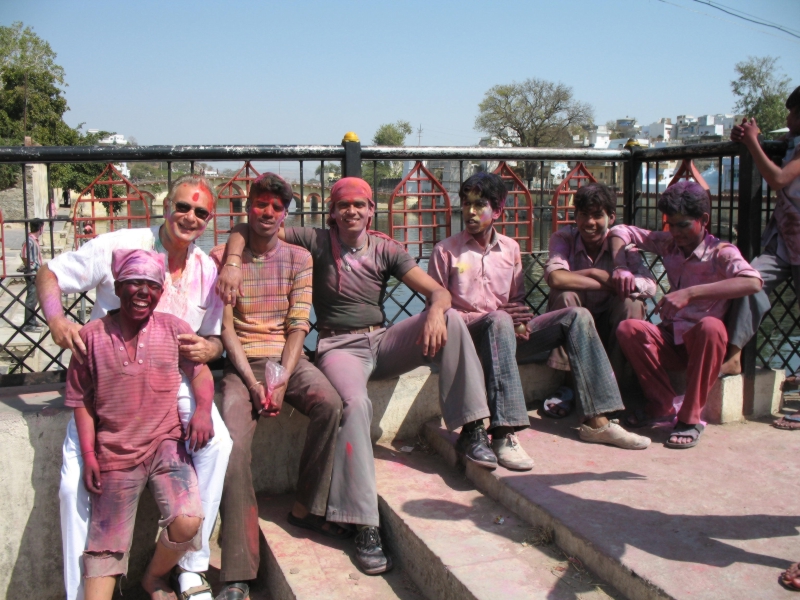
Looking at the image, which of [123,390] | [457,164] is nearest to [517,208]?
[457,164]

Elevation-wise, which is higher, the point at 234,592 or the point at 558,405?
the point at 558,405

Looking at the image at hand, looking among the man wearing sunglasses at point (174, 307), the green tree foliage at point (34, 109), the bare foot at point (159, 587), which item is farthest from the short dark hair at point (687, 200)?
the green tree foliage at point (34, 109)

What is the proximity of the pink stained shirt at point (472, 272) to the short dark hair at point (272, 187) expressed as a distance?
893 millimetres

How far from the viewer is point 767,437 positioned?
361 centimetres

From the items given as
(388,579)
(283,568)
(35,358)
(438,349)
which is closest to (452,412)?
(438,349)

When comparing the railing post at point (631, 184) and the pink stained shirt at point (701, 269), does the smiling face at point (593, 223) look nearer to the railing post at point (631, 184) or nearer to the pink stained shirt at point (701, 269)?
the pink stained shirt at point (701, 269)

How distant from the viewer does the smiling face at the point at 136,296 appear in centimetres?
270

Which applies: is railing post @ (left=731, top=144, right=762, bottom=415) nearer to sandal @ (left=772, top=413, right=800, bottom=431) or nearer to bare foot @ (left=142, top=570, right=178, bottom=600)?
sandal @ (left=772, top=413, right=800, bottom=431)

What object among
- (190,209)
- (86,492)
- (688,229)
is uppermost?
(190,209)

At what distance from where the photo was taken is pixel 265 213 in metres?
3.32

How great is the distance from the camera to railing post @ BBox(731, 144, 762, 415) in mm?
3889

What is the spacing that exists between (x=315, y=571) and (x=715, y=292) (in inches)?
95.7

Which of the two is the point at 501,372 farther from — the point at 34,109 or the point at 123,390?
the point at 34,109

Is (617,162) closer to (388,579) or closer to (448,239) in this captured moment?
(448,239)
